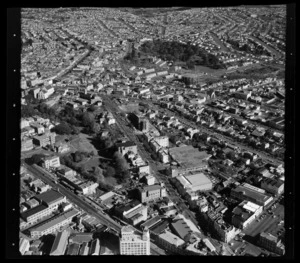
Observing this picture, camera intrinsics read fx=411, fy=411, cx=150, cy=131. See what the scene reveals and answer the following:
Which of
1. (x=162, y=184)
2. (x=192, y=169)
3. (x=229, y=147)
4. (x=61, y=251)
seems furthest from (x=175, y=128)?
(x=61, y=251)

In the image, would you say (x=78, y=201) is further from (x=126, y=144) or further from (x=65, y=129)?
(x=65, y=129)

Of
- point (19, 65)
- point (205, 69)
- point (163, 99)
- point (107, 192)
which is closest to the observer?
point (19, 65)

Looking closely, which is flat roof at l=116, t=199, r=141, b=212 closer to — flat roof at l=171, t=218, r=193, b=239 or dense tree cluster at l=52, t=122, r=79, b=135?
flat roof at l=171, t=218, r=193, b=239

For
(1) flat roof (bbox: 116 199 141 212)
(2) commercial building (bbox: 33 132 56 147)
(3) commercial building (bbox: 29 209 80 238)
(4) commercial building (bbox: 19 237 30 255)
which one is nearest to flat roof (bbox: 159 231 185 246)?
(1) flat roof (bbox: 116 199 141 212)

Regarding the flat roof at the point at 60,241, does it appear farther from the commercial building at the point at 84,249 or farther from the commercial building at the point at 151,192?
the commercial building at the point at 151,192

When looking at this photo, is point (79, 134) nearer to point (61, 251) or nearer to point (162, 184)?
point (162, 184)

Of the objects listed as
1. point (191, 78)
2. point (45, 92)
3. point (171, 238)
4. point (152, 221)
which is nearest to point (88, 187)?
point (152, 221)

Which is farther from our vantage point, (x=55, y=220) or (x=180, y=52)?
(x=180, y=52)
